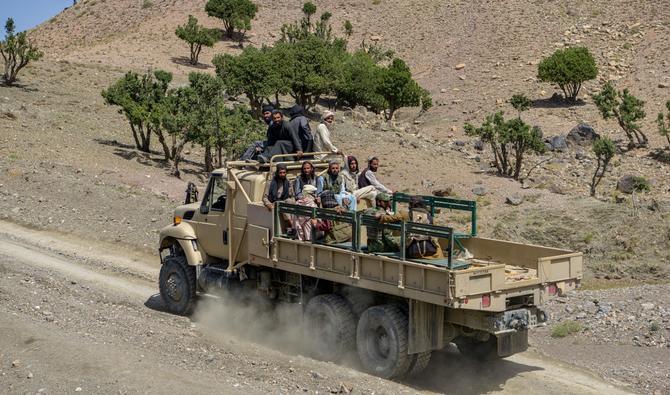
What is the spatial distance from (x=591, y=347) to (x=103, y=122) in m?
29.9

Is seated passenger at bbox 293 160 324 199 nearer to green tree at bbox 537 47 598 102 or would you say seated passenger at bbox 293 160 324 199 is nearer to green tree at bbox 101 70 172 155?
green tree at bbox 101 70 172 155

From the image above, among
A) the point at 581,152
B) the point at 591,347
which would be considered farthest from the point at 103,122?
the point at 591,347

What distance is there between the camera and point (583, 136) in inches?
1779

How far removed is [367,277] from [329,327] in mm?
1208

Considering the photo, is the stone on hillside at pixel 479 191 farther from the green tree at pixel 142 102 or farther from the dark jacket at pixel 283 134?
the dark jacket at pixel 283 134

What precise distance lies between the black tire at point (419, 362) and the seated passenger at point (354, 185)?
3016mm

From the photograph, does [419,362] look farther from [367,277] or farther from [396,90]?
[396,90]

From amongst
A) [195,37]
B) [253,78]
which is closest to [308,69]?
[253,78]

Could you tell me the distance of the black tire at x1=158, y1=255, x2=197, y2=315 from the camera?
1472cm

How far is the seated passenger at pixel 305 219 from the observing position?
1267cm

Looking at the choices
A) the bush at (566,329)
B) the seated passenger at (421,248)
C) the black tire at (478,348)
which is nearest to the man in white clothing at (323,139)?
the seated passenger at (421,248)

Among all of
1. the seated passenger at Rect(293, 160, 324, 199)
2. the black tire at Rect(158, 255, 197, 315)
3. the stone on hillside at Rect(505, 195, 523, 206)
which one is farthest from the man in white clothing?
the stone on hillside at Rect(505, 195, 523, 206)

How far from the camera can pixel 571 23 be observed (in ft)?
221

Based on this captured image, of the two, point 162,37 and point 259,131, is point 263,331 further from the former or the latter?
point 162,37
